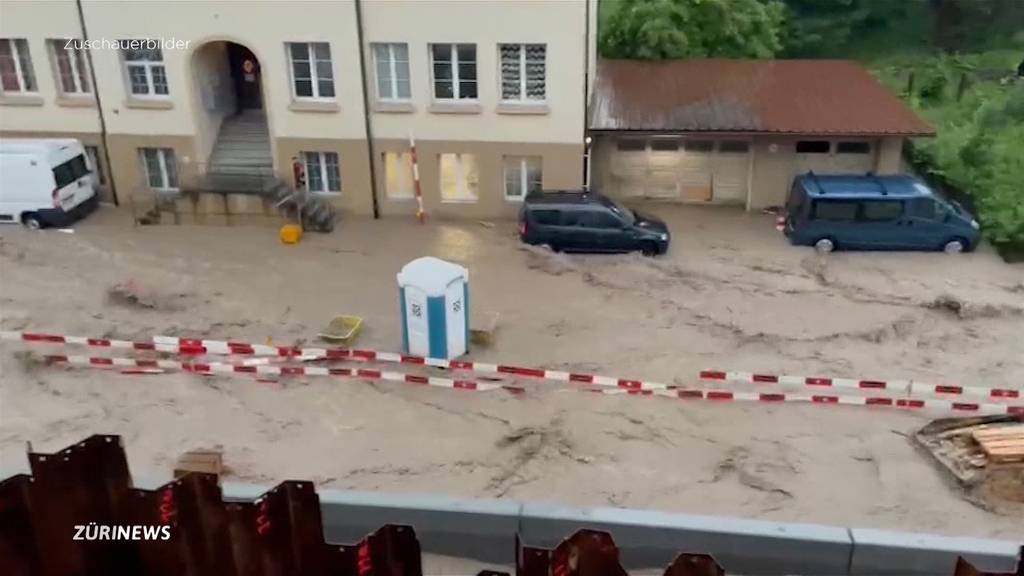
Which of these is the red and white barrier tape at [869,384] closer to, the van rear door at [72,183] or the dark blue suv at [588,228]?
the dark blue suv at [588,228]

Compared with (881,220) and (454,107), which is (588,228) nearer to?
(454,107)

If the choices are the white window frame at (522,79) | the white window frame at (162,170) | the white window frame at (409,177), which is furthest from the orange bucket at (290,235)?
the white window frame at (522,79)

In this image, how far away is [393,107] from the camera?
2122cm

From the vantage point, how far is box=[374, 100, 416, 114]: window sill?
21172 mm

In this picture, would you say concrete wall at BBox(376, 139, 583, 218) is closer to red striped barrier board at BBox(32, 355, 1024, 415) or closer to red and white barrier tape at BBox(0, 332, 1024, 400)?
red and white barrier tape at BBox(0, 332, 1024, 400)

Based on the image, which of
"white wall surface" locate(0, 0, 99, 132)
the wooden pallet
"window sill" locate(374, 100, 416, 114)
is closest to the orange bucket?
"window sill" locate(374, 100, 416, 114)

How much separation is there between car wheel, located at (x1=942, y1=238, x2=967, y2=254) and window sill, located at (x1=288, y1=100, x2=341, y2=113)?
12.7 m

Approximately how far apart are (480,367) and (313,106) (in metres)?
8.65

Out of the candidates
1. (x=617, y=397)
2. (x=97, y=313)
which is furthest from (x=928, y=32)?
(x=97, y=313)

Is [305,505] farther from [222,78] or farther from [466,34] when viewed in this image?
[222,78]

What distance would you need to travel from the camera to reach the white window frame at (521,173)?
845 inches

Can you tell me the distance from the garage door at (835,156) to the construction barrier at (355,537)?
14072 mm

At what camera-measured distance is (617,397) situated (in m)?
15.0

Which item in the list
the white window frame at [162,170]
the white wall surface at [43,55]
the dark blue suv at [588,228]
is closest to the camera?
the dark blue suv at [588,228]
